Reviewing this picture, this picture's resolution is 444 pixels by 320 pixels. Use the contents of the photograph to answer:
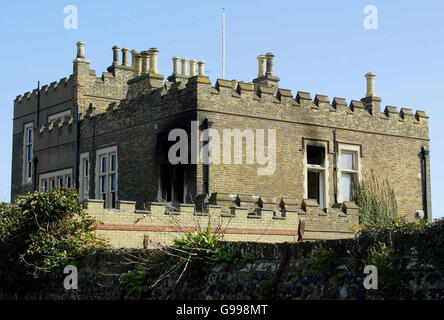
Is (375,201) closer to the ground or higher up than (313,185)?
closer to the ground

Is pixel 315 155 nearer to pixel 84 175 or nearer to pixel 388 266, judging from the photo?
pixel 84 175

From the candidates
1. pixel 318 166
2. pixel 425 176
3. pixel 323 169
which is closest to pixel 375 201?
pixel 323 169

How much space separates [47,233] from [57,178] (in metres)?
15.8

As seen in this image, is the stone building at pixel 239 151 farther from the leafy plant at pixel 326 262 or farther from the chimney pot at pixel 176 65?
the leafy plant at pixel 326 262

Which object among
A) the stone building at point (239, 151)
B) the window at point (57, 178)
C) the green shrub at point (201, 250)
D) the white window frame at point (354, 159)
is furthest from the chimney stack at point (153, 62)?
the green shrub at point (201, 250)

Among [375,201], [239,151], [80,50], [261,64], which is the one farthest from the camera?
[80,50]

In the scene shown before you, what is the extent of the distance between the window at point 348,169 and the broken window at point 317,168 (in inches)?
→ 30.8

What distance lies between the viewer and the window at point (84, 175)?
102 feet

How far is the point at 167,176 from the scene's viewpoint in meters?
26.8

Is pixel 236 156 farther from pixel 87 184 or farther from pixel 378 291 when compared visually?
pixel 378 291

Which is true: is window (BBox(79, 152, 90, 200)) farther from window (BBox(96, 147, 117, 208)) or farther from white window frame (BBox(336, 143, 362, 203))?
white window frame (BBox(336, 143, 362, 203))

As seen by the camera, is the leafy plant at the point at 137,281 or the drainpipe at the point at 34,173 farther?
the drainpipe at the point at 34,173

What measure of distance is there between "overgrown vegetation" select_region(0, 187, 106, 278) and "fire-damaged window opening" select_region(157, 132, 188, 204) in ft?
22.6
